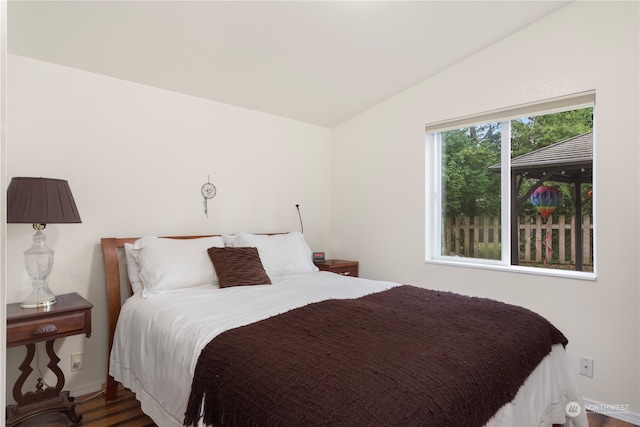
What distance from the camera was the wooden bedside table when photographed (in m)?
1.89

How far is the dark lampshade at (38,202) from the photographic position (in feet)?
6.31

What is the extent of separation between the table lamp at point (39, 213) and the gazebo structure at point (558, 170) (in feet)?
10.4

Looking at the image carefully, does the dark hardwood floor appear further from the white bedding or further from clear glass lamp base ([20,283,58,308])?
clear glass lamp base ([20,283,58,308])

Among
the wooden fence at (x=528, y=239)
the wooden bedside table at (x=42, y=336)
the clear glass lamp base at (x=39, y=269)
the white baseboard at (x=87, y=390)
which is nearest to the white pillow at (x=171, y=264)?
the wooden bedside table at (x=42, y=336)

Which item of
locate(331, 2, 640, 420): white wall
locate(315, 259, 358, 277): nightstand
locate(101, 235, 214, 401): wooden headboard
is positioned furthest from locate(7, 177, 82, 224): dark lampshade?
locate(331, 2, 640, 420): white wall

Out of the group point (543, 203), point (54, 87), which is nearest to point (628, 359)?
point (543, 203)

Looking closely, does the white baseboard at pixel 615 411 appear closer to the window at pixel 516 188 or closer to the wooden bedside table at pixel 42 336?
the window at pixel 516 188

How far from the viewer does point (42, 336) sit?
194cm

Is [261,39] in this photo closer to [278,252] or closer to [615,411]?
[278,252]

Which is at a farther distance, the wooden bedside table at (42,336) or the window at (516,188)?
the window at (516,188)

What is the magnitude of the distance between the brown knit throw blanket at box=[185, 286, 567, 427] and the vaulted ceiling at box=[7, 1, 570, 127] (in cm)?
183

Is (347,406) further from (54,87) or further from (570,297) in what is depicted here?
(54,87)

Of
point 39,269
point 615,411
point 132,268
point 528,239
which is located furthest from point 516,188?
point 39,269

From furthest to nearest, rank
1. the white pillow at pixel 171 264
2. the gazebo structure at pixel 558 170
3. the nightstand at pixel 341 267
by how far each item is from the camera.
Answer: the nightstand at pixel 341 267 → the gazebo structure at pixel 558 170 → the white pillow at pixel 171 264
